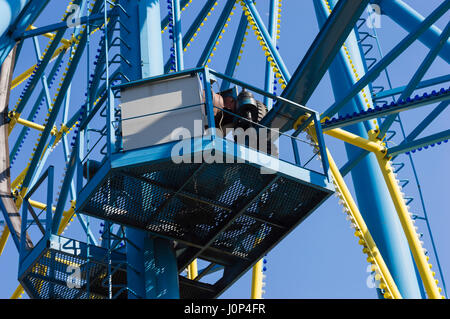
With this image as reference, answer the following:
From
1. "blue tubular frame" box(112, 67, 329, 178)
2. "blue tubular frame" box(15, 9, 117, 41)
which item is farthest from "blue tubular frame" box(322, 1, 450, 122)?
"blue tubular frame" box(15, 9, 117, 41)

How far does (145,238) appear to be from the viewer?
14.3 m

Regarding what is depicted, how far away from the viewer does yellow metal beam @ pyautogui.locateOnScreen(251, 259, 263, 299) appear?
54.2 ft

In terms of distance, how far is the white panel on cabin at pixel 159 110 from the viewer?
1252 centimetres

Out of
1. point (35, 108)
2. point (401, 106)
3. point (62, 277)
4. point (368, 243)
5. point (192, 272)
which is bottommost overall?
point (62, 277)

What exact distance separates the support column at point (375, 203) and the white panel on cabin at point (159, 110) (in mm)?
6969

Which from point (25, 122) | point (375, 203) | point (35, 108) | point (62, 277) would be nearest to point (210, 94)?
point (62, 277)

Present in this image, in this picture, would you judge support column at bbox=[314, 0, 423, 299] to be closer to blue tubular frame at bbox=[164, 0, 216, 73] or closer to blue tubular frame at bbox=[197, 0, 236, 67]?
blue tubular frame at bbox=[197, 0, 236, 67]

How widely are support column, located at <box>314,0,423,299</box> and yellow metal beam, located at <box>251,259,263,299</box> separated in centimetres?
313

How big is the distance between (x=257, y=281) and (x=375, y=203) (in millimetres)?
3971

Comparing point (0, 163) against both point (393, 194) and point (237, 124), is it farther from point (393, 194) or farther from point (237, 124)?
point (393, 194)

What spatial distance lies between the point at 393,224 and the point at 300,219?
5466mm

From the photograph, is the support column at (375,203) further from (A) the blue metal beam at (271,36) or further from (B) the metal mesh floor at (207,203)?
(B) the metal mesh floor at (207,203)

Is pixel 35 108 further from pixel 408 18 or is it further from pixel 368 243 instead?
pixel 368 243

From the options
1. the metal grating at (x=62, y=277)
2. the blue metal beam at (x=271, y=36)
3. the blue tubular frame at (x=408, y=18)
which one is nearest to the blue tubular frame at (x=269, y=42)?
the blue metal beam at (x=271, y=36)
